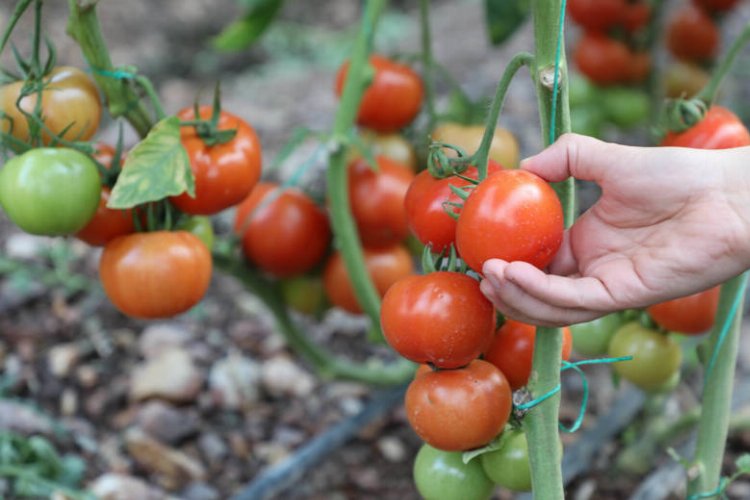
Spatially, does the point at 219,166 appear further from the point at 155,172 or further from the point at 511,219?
the point at 511,219

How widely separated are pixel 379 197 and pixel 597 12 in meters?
0.81

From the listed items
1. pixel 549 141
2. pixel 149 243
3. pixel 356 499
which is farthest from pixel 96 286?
pixel 549 141

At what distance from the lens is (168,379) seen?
67.6 inches

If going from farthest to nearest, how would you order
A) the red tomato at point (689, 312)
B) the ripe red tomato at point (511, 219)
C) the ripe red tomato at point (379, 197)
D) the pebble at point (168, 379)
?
the pebble at point (168, 379) → the ripe red tomato at point (379, 197) → the red tomato at point (689, 312) → the ripe red tomato at point (511, 219)

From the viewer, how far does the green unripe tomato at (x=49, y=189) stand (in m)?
0.97

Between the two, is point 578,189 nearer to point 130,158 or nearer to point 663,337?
point 663,337

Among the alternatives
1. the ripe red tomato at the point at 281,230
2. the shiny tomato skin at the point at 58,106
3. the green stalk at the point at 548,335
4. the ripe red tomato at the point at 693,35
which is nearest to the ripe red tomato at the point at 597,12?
the ripe red tomato at the point at 693,35

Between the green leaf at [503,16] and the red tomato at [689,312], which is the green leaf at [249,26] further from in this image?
the red tomato at [689,312]

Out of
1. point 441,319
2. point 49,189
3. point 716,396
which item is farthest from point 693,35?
point 49,189

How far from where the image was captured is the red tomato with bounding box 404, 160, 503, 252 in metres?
0.90

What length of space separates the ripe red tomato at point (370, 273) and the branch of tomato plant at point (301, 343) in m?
0.11

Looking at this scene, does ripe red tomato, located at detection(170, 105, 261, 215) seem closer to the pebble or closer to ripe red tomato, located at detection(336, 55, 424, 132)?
Result: ripe red tomato, located at detection(336, 55, 424, 132)

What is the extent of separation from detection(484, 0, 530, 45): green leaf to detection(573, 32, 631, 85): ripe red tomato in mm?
343

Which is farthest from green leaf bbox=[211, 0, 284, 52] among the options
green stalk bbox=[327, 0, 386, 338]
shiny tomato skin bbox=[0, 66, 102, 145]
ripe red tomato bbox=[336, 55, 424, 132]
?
shiny tomato skin bbox=[0, 66, 102, 145]
